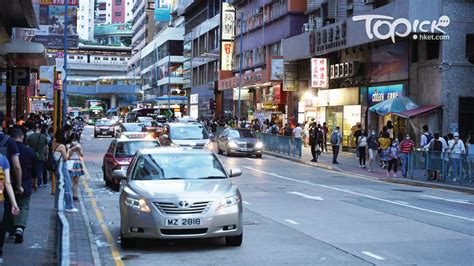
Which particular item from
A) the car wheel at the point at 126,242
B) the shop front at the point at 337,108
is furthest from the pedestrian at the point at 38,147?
the shop front at the point at 337,108

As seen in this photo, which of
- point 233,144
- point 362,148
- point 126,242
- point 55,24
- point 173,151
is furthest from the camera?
point 233,144

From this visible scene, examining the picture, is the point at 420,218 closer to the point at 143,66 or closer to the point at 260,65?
the point at 260,65

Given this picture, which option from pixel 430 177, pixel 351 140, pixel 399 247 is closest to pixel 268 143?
pixel 351 140

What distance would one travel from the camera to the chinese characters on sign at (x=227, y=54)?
6956cm

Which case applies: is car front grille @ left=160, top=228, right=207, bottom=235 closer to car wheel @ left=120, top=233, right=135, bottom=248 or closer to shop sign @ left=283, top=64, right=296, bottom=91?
car wheel @ left=120, top=233, right=135, bottom=248

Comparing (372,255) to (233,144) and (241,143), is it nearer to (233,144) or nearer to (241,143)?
(241,143)

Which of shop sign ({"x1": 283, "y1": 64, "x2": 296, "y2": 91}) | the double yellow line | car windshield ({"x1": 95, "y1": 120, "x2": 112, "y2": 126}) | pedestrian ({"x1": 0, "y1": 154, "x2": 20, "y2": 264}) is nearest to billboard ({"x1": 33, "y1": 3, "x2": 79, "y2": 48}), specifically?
the double yellow line

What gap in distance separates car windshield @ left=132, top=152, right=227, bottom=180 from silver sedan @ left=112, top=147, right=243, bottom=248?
0.04m

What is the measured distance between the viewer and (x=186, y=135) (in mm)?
32281

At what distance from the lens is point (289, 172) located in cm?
2812

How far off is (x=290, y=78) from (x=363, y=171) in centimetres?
2169

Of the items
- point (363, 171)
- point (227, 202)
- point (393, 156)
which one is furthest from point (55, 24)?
point (227, 202)

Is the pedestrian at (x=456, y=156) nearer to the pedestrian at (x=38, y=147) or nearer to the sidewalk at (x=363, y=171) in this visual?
the sidewalk at (x=363, y=171)

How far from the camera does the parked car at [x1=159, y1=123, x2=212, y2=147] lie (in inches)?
1240
